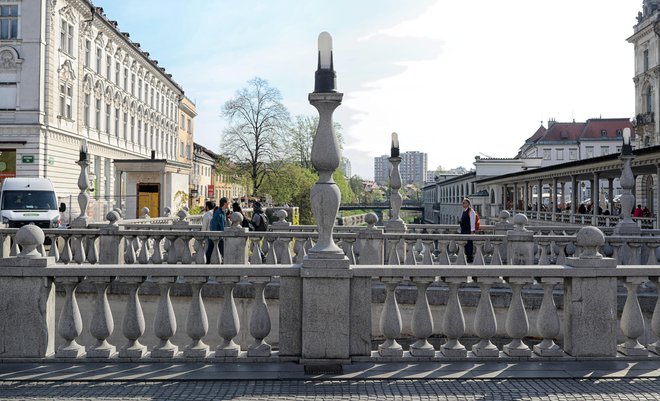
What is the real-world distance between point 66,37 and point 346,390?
38447mm

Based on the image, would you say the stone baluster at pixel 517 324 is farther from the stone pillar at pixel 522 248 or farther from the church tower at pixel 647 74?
the church tower at pixel 647 74

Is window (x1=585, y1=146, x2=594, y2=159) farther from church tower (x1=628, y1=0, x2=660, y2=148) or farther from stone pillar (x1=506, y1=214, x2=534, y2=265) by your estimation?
stone pillar (x1=506, y1=214, x2=534, y2=265)

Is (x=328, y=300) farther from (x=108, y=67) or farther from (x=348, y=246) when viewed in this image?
(x=108, y=67)

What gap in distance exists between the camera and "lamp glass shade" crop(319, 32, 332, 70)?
585cm

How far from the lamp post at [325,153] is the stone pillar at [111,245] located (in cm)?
817

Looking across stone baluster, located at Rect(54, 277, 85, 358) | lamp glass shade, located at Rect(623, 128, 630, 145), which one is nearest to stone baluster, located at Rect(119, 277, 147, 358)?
stone baluster, located at Rect(54, 277, 85, 358)

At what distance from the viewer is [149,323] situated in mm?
10273

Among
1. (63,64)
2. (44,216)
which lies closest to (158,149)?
(63,64)

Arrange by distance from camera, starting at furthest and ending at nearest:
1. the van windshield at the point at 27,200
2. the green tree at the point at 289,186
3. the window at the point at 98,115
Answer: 1. the green tree at the point at 289,186
2. the window at the point at 98,115
3. the van windshield at the point at 27,200

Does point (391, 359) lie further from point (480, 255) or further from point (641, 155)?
point (641, 155)

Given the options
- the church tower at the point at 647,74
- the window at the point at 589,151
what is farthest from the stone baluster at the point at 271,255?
the window at the point at 589,151

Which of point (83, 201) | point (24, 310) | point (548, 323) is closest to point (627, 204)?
point (548, 323)

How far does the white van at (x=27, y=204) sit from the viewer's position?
22.5 metres

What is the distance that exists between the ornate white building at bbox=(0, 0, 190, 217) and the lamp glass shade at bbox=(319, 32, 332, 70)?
877 inches
